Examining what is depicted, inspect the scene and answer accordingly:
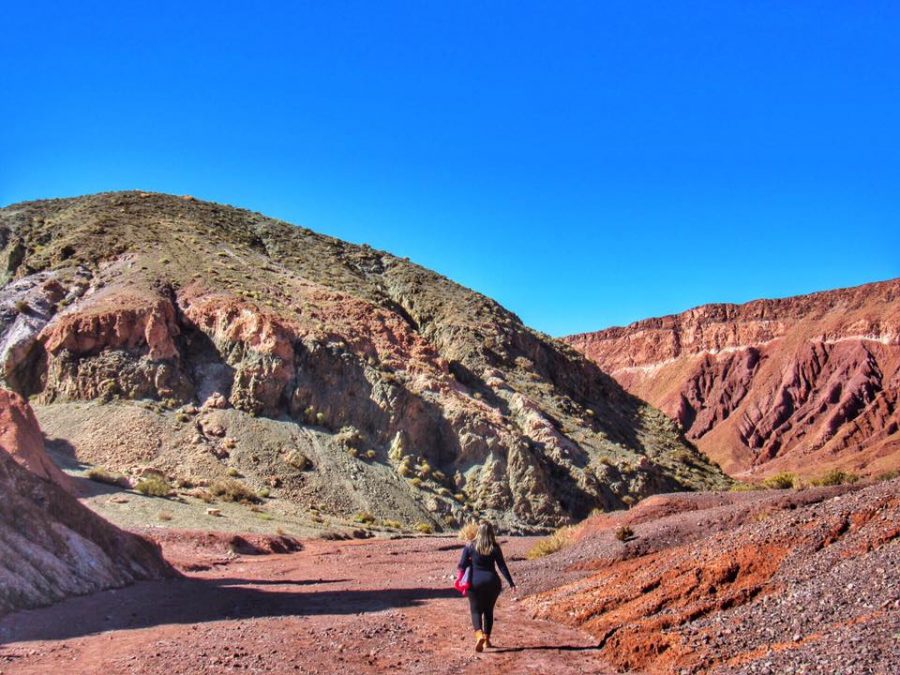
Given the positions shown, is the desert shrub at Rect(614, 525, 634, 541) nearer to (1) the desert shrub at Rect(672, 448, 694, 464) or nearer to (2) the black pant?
(2) the black pant

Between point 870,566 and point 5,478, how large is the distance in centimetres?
1430

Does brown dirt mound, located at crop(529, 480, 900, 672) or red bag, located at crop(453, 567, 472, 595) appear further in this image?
red bag, located at crop(453, 567, 472, 595)

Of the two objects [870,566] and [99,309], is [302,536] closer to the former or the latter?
[99,309]

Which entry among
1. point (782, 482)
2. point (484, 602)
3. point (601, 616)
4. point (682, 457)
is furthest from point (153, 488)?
point (682, 457)

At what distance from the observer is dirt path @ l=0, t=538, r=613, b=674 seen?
350 inches

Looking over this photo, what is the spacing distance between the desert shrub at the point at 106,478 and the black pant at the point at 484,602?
23.4m

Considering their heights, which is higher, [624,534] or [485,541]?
[485,541]

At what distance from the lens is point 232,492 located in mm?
30609

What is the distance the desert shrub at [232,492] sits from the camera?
30.4 meters

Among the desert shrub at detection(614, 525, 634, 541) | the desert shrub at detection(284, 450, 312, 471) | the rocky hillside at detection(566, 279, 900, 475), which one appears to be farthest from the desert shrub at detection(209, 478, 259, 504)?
the rocky hillside at detection(566, 279, 900, 475)

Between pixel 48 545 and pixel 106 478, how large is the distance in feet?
52.2

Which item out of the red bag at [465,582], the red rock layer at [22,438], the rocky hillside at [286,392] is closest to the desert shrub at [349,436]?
the rocky hillside at [286,392]

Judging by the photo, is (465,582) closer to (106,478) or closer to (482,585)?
(482,585)

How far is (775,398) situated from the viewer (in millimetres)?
103000
